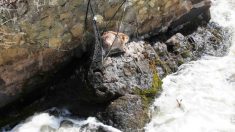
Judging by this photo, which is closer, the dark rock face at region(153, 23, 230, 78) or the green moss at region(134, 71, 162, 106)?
the green moss at region(134, 71, 162, 106)

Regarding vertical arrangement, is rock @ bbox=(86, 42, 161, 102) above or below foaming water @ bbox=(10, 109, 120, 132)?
above

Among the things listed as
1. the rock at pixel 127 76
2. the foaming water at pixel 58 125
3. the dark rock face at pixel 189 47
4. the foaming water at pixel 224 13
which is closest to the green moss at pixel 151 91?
the rock at pixel 127 76

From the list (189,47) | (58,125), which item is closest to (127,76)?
(58,125)

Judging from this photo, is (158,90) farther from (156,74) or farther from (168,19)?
(168,19)

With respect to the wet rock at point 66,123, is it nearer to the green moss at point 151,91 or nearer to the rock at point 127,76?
the rock at point 127,76

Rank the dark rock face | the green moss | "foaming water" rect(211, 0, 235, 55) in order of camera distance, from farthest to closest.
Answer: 1. "foaming water" rect(211, 0, 235, 55)
2. the dark rock face
3. the green moss

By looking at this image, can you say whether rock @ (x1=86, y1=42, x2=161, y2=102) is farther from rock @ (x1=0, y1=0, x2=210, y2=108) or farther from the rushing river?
the rushing river

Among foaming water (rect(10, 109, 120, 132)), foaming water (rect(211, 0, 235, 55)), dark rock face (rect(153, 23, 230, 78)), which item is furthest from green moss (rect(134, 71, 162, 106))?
foaming water (rect(211, 0, 235, 55))

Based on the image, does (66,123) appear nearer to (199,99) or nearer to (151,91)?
(151,91)

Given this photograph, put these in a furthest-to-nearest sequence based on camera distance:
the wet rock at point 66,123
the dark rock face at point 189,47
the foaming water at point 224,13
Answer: the foaming water at point 224,13 < the dark rock face at point 189,47 < the wet rock at point 66,123
